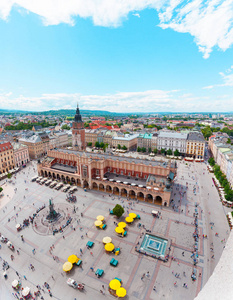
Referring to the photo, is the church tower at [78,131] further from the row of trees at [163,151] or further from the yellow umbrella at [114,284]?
the yellow umbrella at [114,284]

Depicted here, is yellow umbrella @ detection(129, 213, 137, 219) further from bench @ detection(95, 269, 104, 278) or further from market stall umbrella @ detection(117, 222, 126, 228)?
bench @ detection(95, 269, 104, 278)

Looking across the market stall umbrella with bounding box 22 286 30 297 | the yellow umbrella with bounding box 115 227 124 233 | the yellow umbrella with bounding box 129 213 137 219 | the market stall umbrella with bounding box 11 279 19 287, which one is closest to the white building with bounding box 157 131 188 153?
the yellow umbrella with bounding box 129 213 137 219

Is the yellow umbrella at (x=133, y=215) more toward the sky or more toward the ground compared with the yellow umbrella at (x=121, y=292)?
more toward the sky

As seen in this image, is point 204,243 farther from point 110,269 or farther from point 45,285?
point 45,285

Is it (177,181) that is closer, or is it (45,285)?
(45,285)

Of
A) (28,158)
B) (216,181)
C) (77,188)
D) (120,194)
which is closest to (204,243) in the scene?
(120,194)

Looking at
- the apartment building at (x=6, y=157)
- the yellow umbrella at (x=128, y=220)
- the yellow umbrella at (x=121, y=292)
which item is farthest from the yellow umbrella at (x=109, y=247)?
the apartment building at (x=6, y=157)
